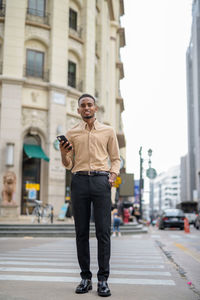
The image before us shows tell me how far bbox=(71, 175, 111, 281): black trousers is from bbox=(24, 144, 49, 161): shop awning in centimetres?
2216

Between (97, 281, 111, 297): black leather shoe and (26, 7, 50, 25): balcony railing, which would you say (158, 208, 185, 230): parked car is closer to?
(26, 7, 50, 25): balcony railing

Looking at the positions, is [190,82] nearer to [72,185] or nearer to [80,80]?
[80,80]

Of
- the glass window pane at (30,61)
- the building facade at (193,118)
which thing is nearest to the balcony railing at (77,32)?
the glass window pane at (30,61)

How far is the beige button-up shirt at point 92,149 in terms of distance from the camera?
4348 mm

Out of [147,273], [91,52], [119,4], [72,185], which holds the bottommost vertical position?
[147,273]

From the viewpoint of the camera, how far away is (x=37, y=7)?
2920 centimetres

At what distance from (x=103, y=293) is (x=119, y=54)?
44.8m

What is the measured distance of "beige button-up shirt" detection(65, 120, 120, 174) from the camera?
14.3 feet

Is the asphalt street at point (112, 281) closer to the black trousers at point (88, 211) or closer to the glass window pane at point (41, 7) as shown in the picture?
the black trousers at point (88, 211)

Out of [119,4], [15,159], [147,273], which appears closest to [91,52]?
[15,159]

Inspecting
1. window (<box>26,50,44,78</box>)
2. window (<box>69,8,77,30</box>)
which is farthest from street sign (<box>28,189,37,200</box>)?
window (<box>69,8,77,30</box>)

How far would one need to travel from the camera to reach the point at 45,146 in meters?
27.7

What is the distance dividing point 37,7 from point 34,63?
4088mm

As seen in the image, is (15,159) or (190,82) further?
(190,82)
